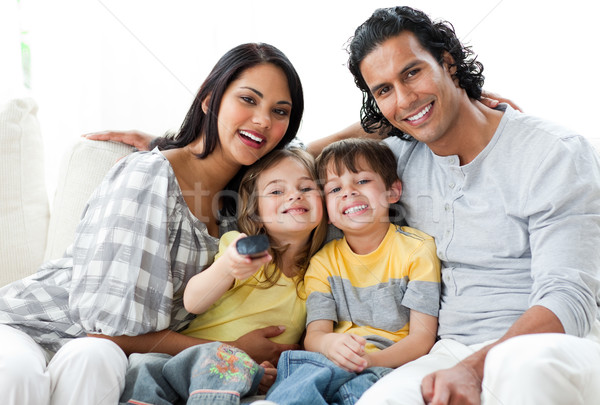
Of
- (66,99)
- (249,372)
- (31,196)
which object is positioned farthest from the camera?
(66,99)

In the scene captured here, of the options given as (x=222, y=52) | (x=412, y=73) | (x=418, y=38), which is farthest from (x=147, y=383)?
(x=222, y=52)

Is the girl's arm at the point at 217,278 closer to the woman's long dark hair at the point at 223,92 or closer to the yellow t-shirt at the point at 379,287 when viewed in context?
the yellow t-shirt at the point at 379,287

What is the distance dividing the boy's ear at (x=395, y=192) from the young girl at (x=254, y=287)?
21 cm

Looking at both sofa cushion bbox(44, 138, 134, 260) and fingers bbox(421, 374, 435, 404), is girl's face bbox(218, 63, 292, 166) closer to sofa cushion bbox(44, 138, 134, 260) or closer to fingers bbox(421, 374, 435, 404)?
sofa cushion bbox(44, 138, 134, 260)

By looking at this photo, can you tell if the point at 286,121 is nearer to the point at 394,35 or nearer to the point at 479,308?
the point at 394,35

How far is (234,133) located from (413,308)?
736mm

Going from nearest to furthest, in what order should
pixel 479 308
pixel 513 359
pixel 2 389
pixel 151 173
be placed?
pixel 513 359, pixel 2 389, pixel 479 308, pixel 151 173

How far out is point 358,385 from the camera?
135 centimetres

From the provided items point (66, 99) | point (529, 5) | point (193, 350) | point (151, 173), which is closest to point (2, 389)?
point (193, 350)

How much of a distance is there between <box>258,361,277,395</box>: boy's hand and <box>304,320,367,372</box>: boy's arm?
122mm

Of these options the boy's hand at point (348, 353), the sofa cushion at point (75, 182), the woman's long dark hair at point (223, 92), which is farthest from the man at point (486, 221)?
the sofa cushion at point (75, 182)

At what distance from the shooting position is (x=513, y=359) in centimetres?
104

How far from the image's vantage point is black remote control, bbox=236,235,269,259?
4.10ft

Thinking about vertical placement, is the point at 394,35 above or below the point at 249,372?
above
